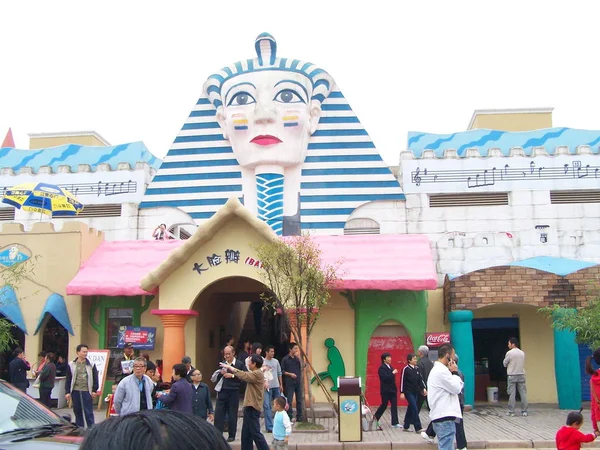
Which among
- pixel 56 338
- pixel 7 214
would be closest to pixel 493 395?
pixel 56 338

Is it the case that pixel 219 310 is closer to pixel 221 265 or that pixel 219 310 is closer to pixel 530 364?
pixel 221 265

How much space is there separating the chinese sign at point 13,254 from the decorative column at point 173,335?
14.9ft

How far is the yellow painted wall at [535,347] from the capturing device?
17656 mm

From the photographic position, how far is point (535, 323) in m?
18.0

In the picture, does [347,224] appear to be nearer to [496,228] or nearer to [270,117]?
[270,117]

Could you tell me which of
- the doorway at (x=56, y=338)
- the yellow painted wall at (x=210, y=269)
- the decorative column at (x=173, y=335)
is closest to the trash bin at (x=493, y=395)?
the yellow painted wall at (x=210, y=269)

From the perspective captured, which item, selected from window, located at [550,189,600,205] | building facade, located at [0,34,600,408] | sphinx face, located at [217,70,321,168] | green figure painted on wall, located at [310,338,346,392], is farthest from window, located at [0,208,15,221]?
window, located at [550,189,600,205]

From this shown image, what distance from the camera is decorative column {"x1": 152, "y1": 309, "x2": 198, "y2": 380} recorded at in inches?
621

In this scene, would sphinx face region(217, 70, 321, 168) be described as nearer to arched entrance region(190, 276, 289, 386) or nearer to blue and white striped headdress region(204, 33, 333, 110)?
blue and white striped headdress region(204, 33, 333, 110)

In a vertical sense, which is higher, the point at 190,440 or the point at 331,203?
the point at 331,203

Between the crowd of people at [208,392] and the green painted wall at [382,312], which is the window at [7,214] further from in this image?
the green painted wall at [382,312]

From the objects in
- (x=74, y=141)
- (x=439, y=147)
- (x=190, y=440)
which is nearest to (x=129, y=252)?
(x=74, y=141)

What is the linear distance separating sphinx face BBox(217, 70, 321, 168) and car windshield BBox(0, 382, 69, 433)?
1397 centimetres

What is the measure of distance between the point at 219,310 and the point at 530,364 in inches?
376
